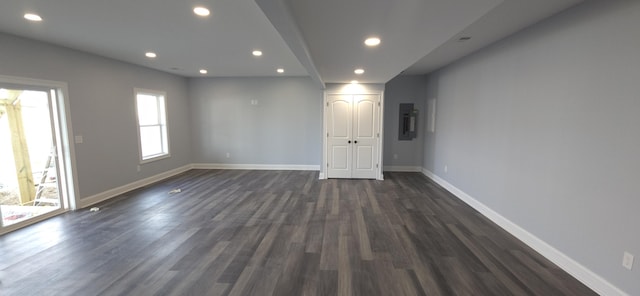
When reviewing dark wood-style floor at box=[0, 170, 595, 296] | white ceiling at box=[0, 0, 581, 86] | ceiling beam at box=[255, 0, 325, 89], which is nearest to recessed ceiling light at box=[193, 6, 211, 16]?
white ceiling at box=[0, 0, 581, 86]

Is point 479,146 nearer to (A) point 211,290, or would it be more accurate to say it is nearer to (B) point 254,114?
(A) point 211,290

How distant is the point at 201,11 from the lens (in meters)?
2.51

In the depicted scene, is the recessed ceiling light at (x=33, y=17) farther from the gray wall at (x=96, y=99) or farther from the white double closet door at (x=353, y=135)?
the white double closet door at (x=353, y=135)

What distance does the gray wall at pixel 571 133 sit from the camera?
1955mm

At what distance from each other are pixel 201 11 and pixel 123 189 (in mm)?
4150

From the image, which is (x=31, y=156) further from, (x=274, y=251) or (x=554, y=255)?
(x=554, y=255)

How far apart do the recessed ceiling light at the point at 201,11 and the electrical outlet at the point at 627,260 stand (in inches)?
157

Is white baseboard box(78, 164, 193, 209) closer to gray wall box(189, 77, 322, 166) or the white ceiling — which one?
gray wall box(189, 77, 322, 166)

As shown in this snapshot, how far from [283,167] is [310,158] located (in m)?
0.78

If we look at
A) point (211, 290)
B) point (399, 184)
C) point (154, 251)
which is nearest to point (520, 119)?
point (399, 184)

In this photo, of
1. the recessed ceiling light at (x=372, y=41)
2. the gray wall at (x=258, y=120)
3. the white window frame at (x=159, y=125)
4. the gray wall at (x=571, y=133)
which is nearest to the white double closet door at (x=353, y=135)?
the gray wall at (x=258, y=120)

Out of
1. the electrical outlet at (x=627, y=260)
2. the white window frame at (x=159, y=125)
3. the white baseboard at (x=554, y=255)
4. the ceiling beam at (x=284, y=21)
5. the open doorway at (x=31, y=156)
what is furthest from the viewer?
the white window frame at (x=159, y=125)

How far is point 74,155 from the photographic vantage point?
4.05m

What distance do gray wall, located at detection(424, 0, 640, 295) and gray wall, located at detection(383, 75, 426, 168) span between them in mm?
2586
